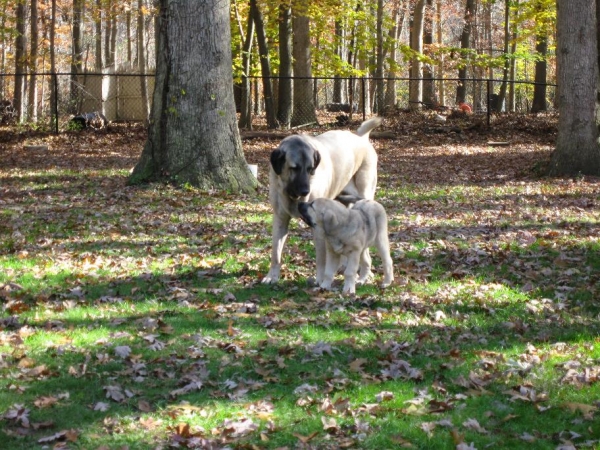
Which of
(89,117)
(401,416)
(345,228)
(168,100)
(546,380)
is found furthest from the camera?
(89,117)

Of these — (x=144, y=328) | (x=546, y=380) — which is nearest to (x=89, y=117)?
(x=144, y=328)

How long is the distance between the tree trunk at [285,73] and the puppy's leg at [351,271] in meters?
20.6

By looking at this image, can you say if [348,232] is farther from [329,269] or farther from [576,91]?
[576,91]

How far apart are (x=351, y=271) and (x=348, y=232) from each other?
440mm

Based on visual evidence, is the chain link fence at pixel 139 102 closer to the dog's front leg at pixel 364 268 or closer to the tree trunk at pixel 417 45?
the tree trunk at pixel 417 45

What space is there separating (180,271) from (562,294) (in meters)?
4.20

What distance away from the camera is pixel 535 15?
34906 millimetres

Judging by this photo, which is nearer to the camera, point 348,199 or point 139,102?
point 348,199

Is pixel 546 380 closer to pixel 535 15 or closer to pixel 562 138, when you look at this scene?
pixel 562 138

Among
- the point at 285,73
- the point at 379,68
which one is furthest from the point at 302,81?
the point at 379,68

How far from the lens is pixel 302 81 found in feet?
98.2

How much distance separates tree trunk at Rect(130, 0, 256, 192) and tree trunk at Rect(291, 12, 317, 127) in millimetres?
14623

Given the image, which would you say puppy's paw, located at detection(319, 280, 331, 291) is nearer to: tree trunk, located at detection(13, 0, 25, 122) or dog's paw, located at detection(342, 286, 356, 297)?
dog's paw, located at detection(342, 286, 356, 297)

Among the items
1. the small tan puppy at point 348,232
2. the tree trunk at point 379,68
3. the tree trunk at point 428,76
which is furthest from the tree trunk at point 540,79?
the small tan puppy at point 348,232
